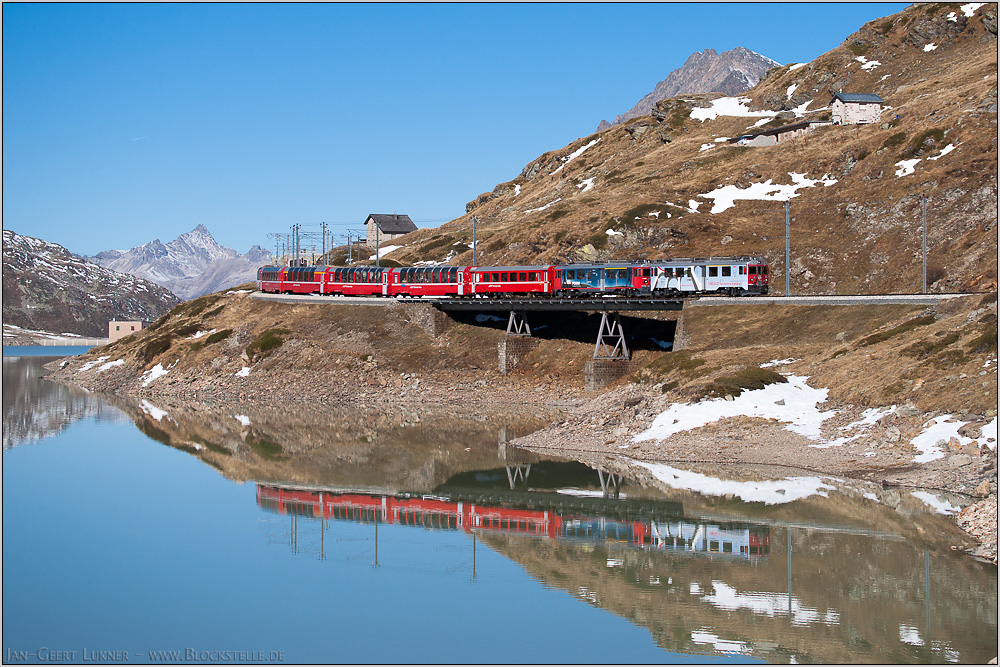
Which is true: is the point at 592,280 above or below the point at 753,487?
above

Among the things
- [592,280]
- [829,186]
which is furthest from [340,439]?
[829,186]

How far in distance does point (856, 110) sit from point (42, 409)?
415ft

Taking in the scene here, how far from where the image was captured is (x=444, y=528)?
152 feet

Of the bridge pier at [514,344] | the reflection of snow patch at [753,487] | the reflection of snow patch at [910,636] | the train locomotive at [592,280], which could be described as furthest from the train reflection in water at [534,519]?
the train locomotive at [592,280]

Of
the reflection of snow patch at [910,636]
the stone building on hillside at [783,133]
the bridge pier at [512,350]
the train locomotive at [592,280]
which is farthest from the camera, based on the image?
the stone building on hillside at [783,133]

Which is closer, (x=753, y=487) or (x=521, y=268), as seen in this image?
(x=753, y=487)

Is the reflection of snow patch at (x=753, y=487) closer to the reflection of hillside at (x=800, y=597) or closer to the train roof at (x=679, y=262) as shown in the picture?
the reflection of hillside at (x=800, y=597)

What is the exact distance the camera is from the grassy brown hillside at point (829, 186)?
10331 centimetres

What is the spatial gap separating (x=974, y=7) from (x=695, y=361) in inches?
5728

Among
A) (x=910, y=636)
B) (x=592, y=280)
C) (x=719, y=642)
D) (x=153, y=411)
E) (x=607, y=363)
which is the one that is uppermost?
(x=592, y=280)

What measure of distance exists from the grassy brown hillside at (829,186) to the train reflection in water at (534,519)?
51.4 metres

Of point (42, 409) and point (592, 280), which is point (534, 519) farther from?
point (42, 409)

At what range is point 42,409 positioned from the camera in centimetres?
9950

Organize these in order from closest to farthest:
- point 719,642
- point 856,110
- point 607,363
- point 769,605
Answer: point 719,642
point 769,605
point 607,363
point 856,110
